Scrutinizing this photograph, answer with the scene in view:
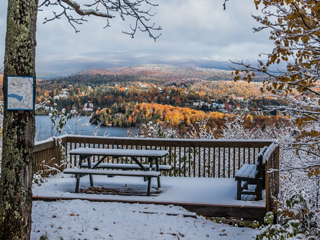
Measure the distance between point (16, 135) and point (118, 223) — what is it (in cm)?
214

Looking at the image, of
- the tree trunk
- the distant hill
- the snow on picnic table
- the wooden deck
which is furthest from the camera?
the distant hill

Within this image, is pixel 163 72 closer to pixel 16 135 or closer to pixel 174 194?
pixel 174 194

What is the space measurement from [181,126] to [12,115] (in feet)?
48.4

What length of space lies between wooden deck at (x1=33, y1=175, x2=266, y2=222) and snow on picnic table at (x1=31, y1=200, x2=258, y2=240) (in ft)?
0.83

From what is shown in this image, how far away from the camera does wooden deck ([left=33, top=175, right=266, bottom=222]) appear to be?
557cm

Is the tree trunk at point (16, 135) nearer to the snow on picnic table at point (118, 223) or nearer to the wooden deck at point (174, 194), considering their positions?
the snow on picnic table at point (118, 223)

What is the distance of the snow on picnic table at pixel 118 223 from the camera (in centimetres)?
428

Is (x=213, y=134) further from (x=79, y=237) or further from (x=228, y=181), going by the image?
(x=79, y=237)

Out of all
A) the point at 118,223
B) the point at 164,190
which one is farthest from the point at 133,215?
the point at 164,190

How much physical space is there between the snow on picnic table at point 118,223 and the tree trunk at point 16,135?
28.2 inches

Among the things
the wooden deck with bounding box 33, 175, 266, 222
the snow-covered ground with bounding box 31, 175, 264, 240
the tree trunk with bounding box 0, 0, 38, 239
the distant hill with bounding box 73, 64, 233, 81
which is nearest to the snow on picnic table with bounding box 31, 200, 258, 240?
the snow-covered ground with bounding box 31, 175, 264, 240

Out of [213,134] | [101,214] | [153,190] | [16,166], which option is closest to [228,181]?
[153,190]

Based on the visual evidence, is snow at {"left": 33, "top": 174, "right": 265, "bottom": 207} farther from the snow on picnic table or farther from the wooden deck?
the snow on picnic table

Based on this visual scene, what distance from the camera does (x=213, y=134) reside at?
54.6ft
